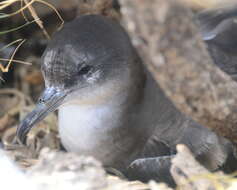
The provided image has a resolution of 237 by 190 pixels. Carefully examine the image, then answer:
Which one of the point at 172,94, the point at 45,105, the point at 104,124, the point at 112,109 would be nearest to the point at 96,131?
the point at 104,124

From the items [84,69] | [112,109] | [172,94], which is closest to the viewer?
[172,94]

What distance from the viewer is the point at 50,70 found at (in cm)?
299

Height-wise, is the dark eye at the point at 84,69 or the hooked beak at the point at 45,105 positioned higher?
the dark eye at the point at 84,69

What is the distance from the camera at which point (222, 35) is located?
3301 mm

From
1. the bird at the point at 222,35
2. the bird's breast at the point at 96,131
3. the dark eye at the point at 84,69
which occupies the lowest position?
the bird's breast at the point at 96,131

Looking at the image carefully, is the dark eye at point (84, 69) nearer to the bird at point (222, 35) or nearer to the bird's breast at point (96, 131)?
the bird's breast at point (96, 131)

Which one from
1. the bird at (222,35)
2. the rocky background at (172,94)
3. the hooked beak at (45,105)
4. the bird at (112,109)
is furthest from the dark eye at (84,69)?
the bird at (222,35)

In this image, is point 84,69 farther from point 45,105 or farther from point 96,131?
point 96,131

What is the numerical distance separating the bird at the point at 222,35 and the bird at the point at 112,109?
0.40 meters

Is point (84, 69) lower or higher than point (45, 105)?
higher

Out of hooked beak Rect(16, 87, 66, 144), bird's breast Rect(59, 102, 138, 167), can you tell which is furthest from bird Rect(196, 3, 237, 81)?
hooked beak Rect(16, 87, 66, 144)

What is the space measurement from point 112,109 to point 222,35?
840 millimetres

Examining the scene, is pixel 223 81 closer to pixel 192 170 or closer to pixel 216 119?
pixel 216 119

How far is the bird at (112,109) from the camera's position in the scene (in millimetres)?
2988
